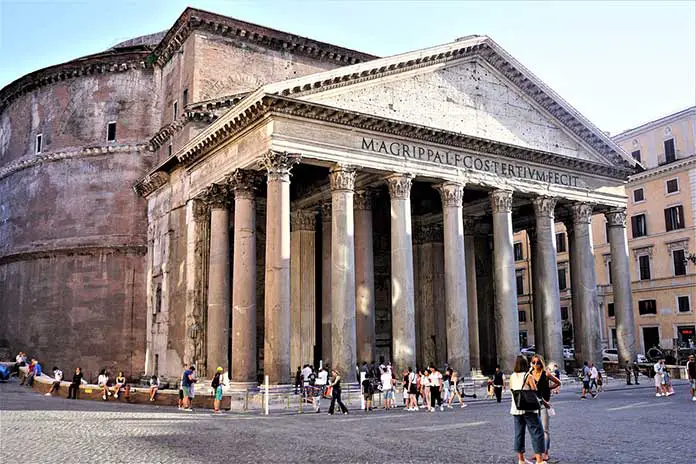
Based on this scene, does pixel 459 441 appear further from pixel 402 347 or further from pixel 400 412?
pixel 402 347

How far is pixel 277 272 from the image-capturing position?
1700 centimetres

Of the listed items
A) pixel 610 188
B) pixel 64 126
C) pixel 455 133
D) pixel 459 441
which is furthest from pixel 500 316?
pixel 64 126

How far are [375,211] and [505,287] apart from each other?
321 inches

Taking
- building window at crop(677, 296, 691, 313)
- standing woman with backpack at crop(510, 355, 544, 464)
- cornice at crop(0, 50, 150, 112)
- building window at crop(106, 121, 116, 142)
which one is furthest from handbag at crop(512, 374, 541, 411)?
building window at crop(677, 296, 691, 313)

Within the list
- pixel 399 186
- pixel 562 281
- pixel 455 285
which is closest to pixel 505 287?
pixel 455 285

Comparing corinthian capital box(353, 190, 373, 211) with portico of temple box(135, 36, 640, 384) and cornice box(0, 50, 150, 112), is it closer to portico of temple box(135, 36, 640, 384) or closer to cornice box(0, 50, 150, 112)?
portico of temple box(135, 36, 640, 384)

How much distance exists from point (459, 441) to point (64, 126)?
78.9 feet

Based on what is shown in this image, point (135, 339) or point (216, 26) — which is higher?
point (216, 26)

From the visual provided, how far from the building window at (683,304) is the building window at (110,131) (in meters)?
28.6

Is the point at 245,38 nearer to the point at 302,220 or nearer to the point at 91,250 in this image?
the point at 302,220

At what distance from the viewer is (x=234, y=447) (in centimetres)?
949

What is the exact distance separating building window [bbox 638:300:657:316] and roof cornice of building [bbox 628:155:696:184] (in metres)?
6.69

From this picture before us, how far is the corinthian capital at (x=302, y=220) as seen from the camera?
77.5ft

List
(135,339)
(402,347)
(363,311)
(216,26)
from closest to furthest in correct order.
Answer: (402,347) < (363,311) < (216,26) < (135,339)
